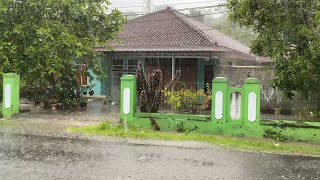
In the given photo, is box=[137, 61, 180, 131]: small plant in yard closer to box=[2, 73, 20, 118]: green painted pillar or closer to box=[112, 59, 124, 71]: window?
box=[2, 73, 20, 118]: green painted pillar

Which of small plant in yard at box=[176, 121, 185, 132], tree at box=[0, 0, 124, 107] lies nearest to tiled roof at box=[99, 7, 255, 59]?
tree at box=[0, 0, 124, 107]

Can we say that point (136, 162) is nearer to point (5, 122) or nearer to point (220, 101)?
point (220, 101)

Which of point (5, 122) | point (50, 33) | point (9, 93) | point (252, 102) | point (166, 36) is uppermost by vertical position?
point (166, 36)

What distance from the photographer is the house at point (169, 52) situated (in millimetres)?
17219

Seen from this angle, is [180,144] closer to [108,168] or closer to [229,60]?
[108,168]

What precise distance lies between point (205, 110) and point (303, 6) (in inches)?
185

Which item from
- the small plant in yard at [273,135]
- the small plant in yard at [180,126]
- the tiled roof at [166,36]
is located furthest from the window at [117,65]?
the small plant in yard at [273,135]

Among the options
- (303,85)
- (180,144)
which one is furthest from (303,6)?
(180,144)

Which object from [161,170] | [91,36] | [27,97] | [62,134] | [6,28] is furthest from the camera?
[27,97]

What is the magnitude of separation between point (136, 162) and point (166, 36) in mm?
12203

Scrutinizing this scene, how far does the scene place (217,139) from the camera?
9.98m

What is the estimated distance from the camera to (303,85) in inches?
476

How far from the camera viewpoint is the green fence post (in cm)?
1063

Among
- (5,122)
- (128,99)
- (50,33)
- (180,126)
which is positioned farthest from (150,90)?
(50,33)
